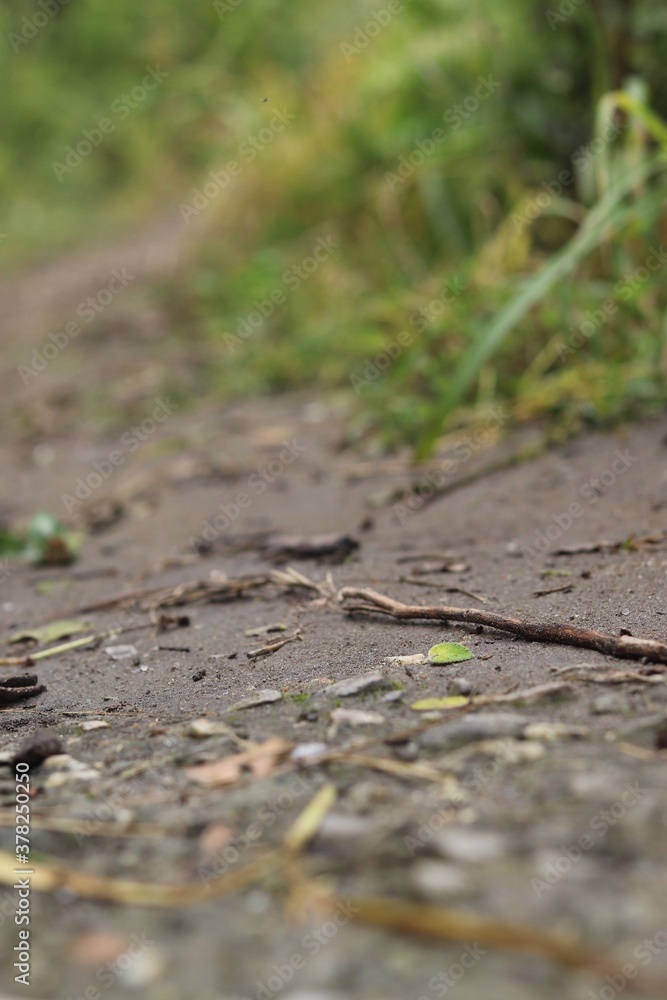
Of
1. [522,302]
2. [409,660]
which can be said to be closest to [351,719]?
[409,660]

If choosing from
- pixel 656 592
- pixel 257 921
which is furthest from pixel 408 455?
pixel 257 921

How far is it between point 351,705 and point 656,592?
2.25 feet

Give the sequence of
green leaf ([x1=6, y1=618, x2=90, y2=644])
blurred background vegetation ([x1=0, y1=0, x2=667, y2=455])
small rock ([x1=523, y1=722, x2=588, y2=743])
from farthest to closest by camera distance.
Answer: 1. blurred background vegetation ([x1=0, y1=0, x2=667, y2=455])
2. green leaf ([x1=6, y1=618, x2=90, y2=644])
3. small rock ([x1=523, y1=722, x2=588, y2=743])

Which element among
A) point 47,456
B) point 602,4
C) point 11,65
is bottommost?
point 47,456

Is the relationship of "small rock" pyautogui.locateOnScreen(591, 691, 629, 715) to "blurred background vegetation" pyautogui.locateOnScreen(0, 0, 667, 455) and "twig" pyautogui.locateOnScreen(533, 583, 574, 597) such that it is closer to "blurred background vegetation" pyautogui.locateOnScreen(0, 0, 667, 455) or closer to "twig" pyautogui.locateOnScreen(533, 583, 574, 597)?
"twig" pyautogui.locateOnScreen(533, 583, 574, 597)

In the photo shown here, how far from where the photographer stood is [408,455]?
3.12m

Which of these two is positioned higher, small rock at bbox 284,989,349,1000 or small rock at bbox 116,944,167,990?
small rock at bbox 116,944,167,990

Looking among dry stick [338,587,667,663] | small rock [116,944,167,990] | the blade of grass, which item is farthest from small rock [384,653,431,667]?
the blade of grass

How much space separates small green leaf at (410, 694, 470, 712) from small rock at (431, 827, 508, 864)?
34 centimetres

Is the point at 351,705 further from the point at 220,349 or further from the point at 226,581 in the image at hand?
the point at 220,349

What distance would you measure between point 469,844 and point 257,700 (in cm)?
57

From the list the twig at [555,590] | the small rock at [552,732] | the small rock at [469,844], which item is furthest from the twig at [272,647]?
the small rock at [469,844]

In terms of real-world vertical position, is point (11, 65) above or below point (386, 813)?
above

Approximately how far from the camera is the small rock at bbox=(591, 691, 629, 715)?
129 centimetres
